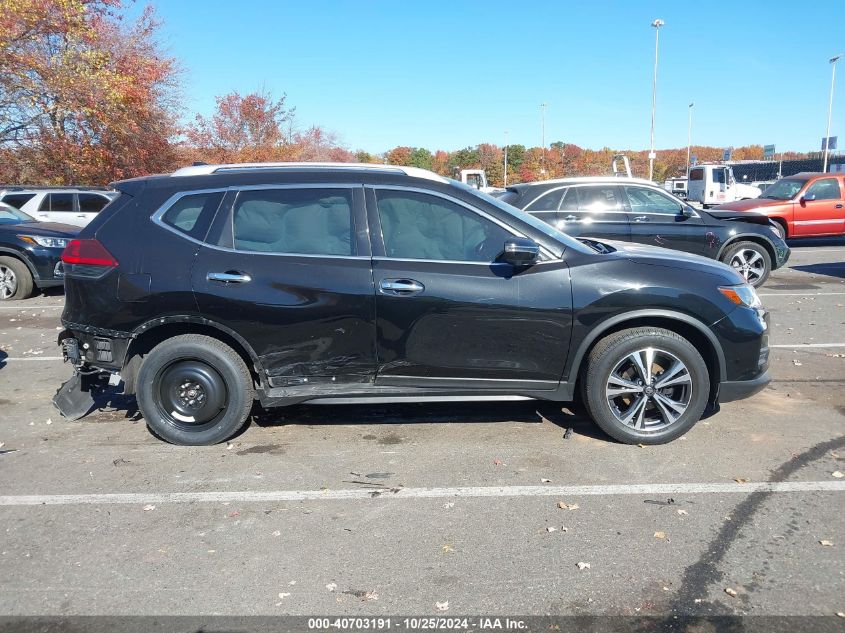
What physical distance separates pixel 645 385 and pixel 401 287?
1780mm

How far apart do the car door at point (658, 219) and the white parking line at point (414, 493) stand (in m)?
6.35

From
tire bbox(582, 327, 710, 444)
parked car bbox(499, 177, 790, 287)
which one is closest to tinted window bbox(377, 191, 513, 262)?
tire bbox(582, 327, 710, 444)

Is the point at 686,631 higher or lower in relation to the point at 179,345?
lower

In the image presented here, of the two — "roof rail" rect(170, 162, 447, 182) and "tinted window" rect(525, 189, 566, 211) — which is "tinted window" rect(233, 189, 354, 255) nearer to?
"roof rail" rect(170, 162, 447, 182)

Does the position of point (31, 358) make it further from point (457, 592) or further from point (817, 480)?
point (817, 480)

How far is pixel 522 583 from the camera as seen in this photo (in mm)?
3027

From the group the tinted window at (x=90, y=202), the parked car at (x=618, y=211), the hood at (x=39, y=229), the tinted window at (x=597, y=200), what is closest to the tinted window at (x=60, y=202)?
the tinted window at (x=90, y=202)

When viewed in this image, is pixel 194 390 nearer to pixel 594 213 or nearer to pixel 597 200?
pixel 594 213

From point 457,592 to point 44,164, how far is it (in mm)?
23153

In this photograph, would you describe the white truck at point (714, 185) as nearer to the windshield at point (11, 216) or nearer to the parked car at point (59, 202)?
the parked car at point (59, 202)

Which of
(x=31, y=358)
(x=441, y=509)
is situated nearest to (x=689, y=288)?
(x=441, y=509)

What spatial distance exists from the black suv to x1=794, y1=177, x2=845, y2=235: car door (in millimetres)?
13761

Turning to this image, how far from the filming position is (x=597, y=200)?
9.92m

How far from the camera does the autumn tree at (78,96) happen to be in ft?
57.4
